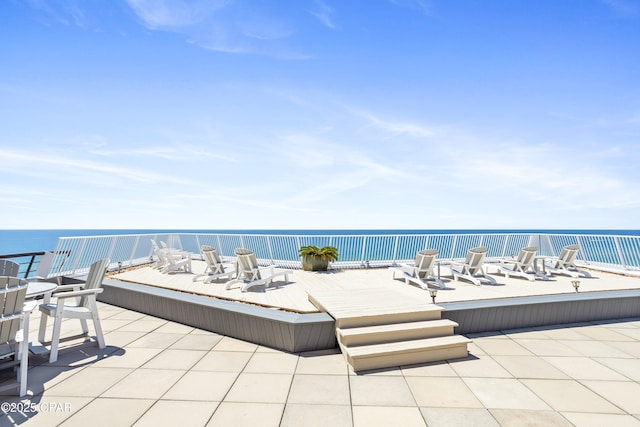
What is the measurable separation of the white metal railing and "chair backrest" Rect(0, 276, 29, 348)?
18.6ft

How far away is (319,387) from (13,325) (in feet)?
9.48

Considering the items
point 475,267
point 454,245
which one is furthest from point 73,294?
point 454,245

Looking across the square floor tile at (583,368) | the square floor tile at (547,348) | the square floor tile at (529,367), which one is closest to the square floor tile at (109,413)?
the square floor tile at (529,367)

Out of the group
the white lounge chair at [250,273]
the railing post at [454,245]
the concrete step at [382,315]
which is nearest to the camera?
the concrete step at [382,315]

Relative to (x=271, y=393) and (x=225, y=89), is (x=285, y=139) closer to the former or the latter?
(x=225, y=89)

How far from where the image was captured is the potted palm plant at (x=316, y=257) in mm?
8266

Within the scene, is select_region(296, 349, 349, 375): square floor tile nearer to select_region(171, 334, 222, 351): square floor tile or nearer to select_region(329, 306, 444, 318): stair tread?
select_region(329, 306, 444, 318): stair tread

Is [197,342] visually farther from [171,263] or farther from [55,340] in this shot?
[171,263]

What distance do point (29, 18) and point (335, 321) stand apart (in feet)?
30.2

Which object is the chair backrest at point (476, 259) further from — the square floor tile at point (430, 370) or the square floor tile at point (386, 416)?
the square floor tile at point (386, 416)

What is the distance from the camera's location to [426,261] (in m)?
6.41

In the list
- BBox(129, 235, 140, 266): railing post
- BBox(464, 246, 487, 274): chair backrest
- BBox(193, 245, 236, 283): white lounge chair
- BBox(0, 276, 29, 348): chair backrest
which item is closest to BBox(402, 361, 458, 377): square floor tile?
BBox(0, 276, 29, 348): chair backrest

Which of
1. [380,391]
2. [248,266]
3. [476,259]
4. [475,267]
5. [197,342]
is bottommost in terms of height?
[197,342]

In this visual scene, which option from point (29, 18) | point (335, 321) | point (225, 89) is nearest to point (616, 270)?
point (335, 321)
